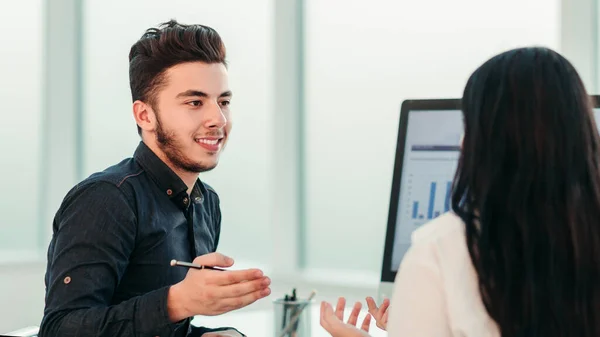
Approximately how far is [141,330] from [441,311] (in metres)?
0.67

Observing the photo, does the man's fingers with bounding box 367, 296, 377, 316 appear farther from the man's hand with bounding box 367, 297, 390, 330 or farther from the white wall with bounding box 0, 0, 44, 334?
the white wall with bounding box 0, 0, 44, 334

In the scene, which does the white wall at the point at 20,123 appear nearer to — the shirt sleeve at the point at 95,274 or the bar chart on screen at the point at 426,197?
the shirt sleeve at the point at 95,274

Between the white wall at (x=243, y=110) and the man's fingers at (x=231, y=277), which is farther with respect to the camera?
the white wall at (x=243, y=110)

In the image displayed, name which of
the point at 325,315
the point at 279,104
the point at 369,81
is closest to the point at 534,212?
the point at 325,315

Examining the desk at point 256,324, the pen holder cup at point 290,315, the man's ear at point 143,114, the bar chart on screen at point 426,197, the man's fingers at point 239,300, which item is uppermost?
the man's ear at point 143,114

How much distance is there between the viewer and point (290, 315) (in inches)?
66.0

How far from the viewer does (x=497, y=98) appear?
3.51ft

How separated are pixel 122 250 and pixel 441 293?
773mm

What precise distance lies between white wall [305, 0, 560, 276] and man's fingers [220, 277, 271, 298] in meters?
2.05

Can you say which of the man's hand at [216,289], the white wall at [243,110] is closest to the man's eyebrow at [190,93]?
the man's hand at [216,289]

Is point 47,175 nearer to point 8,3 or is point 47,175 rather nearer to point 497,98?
point 8,3

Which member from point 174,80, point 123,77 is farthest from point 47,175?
point 174,80

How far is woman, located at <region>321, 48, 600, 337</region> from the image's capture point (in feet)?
3.44

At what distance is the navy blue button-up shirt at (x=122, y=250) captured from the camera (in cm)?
153
